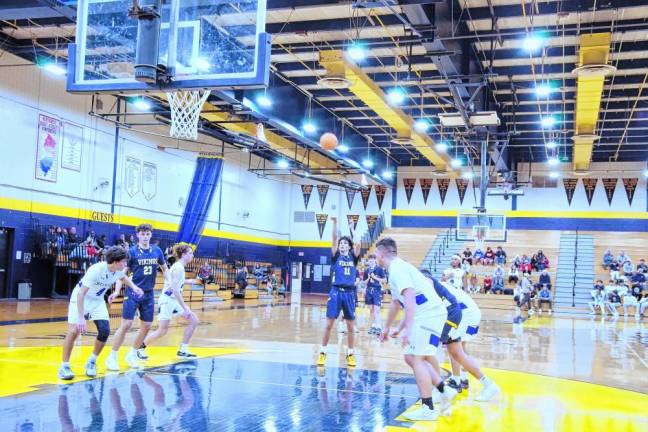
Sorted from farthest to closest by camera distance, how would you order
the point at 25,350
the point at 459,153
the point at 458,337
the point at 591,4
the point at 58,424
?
the point at 459,153
the point at 591,4
the point at 25,350
the point at 458,337
the point at 58,424

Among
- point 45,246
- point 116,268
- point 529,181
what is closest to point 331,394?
point 116,268

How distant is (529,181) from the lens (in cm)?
3528

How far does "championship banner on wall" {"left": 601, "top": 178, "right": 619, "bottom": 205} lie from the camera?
1410 inches

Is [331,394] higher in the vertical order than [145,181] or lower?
lower

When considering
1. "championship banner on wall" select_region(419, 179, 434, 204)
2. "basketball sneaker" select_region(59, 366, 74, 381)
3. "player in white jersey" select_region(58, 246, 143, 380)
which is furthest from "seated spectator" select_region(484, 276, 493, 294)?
"basketball sneaker" select_region(59, 366, 74, 381)

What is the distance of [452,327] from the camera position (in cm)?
659

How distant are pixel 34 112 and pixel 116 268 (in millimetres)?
16372

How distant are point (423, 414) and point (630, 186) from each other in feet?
112

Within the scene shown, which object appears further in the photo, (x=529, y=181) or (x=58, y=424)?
(x=529, y=181)

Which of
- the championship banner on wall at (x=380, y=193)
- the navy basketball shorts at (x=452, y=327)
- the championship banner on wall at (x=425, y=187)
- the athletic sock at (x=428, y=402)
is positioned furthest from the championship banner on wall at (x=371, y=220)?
the athletic sock at (x=428, y=402)

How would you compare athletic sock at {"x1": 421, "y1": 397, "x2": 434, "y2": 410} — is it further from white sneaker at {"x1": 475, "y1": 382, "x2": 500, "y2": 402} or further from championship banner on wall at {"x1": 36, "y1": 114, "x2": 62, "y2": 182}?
championship banner on wall at {"x1": 36, "y1": 114, "x2": 62, "y2": 182}

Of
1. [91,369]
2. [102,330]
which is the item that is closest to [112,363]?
[91,369]

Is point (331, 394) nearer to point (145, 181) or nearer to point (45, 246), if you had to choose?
point (45, 246)

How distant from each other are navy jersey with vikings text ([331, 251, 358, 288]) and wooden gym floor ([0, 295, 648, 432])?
116cm
